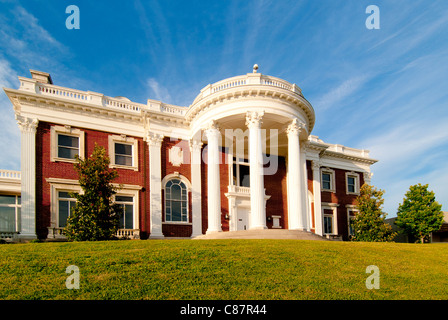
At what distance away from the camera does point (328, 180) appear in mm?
32906

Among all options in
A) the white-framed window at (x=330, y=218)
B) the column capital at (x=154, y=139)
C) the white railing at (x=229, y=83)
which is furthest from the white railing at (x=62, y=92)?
the white-framed window at (x=330, y=218)

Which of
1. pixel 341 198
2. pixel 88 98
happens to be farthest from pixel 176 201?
pixel 341 198

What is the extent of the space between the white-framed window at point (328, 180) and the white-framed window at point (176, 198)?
15044mm

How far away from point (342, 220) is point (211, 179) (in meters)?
17.5

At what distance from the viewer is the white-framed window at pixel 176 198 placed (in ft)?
76.6

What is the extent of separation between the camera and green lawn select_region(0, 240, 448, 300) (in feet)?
27.1

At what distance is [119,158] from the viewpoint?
75.5 feet

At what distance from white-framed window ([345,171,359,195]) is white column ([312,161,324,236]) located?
4.91 m

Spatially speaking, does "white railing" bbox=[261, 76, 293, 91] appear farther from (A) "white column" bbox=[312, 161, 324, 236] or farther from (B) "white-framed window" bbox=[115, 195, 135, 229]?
(B) "white-framed window" bbox=[115, 195, 135, 229]

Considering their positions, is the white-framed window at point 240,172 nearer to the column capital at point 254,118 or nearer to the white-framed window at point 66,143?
the column capital at point 254,118

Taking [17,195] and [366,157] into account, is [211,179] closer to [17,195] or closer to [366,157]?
[17,195]

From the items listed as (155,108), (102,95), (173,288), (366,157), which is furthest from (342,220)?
(173,288)
